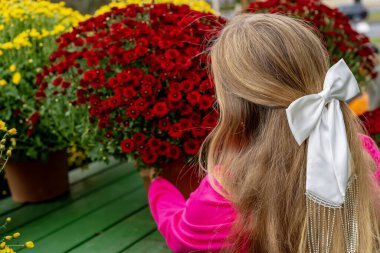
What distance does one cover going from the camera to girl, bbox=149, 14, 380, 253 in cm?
132

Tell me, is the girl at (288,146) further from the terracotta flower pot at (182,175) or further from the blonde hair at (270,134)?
the terracotta flower pot at (182,175)

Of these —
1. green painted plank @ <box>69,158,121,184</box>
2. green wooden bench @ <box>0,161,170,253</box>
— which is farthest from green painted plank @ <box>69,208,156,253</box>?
green painted plank @ <box>69,158,121,184</box>

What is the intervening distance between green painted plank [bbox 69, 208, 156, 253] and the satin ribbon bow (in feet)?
3.13

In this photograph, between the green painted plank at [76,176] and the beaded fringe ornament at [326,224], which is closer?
the beaded fringe ornament at [326,224]

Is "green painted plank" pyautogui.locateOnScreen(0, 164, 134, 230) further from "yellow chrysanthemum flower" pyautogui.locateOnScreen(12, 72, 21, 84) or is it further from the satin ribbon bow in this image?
the satin ribbon bow

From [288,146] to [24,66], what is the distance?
1.50m

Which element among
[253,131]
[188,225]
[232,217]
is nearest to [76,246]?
[188,225]

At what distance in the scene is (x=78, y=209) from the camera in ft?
8.15

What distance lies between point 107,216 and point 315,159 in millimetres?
1272

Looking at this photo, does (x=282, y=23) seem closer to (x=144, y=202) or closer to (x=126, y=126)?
(x=126, y=126)

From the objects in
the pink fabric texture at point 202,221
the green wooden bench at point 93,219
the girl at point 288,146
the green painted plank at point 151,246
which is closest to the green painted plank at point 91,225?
the green wooden bench at point 93,219

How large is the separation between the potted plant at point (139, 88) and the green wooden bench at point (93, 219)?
0.27 meters

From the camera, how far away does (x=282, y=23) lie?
1.41 m

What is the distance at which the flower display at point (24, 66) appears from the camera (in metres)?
2.39
